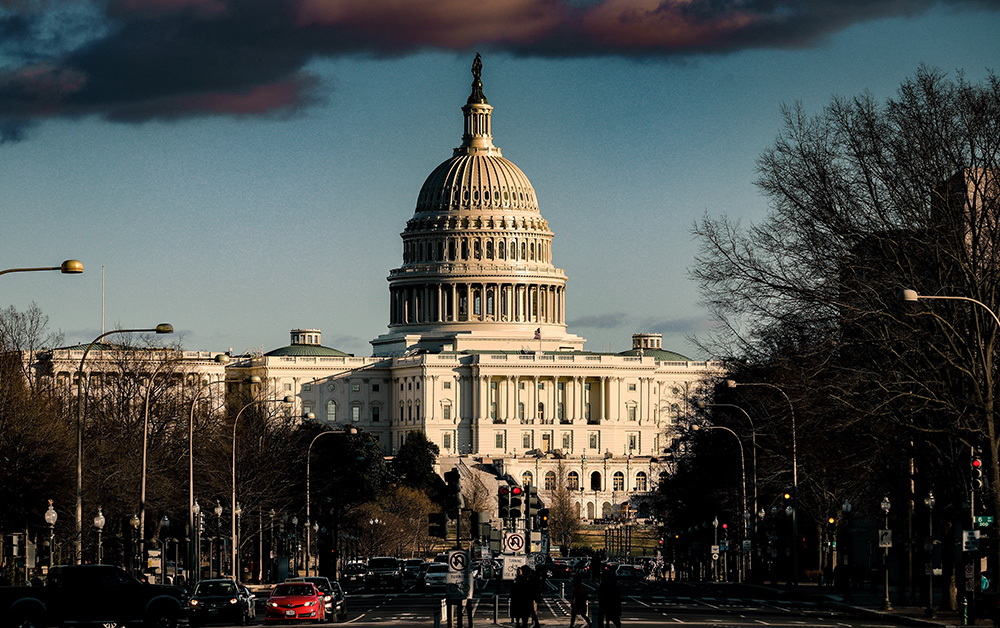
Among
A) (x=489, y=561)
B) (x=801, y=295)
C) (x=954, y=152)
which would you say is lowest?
(x=489, y=561)

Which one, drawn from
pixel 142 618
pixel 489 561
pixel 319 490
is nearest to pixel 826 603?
pixel 142 618

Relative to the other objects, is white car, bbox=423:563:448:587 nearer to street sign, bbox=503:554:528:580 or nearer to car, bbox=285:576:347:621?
car, bbox=285:576:347:621

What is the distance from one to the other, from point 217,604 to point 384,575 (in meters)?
37.3

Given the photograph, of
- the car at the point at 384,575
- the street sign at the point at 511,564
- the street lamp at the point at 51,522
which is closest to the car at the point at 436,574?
the car at the point at 384,575

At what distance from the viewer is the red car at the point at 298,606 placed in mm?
55344

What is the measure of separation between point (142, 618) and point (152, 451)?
4495 centimetres

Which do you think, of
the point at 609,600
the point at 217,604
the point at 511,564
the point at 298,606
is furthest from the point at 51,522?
the point at 609,600

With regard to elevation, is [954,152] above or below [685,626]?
above

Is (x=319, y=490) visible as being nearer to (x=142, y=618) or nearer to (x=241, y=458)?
(x=241, y=458)

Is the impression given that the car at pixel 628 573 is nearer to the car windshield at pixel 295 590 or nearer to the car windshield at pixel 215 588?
the car windshield at pixel 295 590

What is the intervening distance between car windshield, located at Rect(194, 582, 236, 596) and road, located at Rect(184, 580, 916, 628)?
1.75 meters

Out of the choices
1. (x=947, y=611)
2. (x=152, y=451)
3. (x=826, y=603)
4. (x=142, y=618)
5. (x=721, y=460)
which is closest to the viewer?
(x=142, y=618)

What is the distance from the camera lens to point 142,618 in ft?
152

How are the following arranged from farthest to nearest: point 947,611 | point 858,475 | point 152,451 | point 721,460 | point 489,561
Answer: point 489,561 → point 721,460 → point 152,451 → point 858,475 → point 947,611
